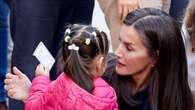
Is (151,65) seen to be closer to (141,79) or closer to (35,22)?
(141,79)

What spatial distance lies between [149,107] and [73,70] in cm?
40

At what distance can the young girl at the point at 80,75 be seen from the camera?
169cm

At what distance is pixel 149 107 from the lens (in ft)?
6.42

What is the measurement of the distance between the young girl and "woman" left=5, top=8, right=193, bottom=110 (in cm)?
18

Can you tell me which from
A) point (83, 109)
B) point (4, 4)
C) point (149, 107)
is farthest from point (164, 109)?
point (4, 4)

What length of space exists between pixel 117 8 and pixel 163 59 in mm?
351

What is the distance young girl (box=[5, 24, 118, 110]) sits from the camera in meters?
1.69

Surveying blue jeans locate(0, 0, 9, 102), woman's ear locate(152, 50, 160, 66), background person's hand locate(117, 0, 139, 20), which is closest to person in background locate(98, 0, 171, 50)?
background person's hand locate(117, 0, 139, 20)

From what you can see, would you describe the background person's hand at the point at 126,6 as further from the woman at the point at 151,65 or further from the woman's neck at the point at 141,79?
the woman's neck at the point at 141,79

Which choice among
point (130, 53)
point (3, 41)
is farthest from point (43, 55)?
point (3, 41)

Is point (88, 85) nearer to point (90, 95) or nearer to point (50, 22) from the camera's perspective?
point (90, 95)

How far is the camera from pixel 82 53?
1.69m

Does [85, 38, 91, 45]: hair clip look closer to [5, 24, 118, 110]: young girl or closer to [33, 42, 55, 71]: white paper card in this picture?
[5, 24, 118, 110]: young girl

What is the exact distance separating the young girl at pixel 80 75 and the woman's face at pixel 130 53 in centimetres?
16
